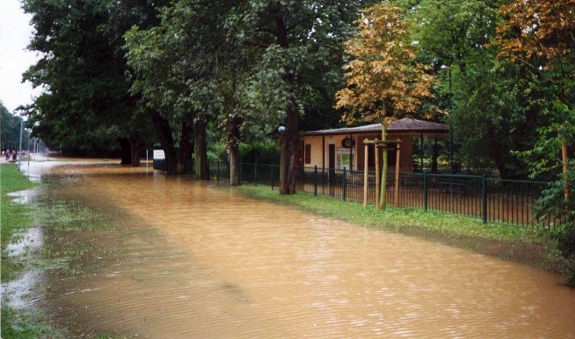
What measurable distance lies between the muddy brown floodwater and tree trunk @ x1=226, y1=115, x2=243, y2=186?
15336 mm

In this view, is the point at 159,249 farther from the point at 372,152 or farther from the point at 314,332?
the point at 372,152

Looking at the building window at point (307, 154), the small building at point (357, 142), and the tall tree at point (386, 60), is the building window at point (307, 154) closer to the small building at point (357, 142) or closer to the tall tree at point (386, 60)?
the small building at point (357, 142)

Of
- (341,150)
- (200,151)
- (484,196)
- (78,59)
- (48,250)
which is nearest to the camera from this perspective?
(48,250)

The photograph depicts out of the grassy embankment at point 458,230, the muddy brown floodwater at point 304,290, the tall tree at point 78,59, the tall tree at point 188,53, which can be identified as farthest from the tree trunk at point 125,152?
the muddy brown floodwater at point 304,290

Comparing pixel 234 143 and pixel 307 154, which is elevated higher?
pixel 234 143

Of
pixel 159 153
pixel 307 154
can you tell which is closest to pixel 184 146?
pixel 159 153

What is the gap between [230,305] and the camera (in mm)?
7430

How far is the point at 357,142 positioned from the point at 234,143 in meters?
6.51

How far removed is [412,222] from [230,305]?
28.9 ft

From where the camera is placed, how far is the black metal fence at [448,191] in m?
14.1

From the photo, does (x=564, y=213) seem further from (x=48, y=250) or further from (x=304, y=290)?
(x=48, y=250)

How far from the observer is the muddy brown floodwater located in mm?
6574

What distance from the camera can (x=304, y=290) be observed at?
26.9ft

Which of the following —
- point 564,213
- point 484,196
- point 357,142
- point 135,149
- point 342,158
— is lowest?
point 484,196
